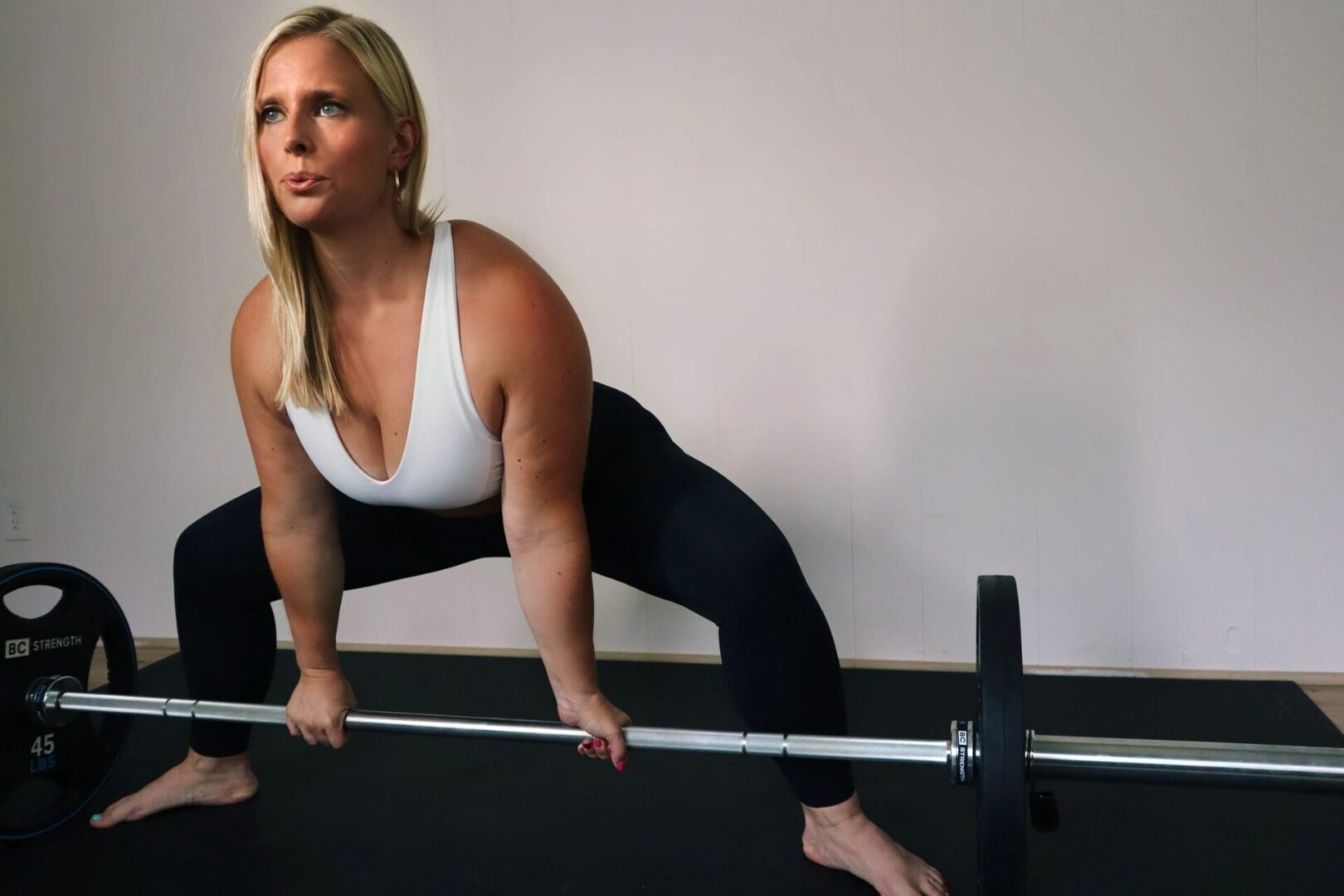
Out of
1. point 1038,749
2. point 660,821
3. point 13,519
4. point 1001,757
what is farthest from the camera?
point 13,519

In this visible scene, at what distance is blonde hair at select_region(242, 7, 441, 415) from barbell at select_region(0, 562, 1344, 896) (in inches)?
17.2

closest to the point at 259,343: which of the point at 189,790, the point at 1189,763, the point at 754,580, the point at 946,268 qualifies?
the point at 754,580

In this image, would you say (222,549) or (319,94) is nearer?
(319,94)

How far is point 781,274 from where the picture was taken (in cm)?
265

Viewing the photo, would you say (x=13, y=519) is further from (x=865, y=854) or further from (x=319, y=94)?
(x=865, y=854)

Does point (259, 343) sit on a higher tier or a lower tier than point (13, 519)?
higher

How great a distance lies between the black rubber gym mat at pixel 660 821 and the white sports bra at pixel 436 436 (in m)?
0.57

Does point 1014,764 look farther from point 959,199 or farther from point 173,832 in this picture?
point 959,199

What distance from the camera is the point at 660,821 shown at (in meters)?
1.90

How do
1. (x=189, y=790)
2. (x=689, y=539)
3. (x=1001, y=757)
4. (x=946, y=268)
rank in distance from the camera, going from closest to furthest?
1. (x=1001, y=757)
2. (x=689, y=539)
3. (x=189, y=790)
4. (x=946, y=268)

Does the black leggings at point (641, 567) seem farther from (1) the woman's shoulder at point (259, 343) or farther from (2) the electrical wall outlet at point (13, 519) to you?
(2) the electrical wall outlet at point (13, 519)

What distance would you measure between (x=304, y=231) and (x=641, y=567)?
0.61 meters

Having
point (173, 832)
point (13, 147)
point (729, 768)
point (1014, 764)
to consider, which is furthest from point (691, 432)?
point (13, 147)

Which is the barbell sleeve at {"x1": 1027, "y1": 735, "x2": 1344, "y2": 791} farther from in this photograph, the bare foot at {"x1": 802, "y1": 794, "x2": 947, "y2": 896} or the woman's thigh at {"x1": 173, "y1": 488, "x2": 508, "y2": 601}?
the woman's thigh at {"x1": 173, "y1": 488, "x2": 508, "y2": 601}
